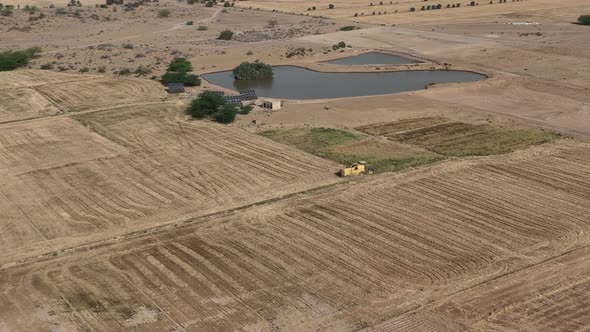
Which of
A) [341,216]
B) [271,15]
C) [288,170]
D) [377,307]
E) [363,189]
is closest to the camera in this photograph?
[377,307]

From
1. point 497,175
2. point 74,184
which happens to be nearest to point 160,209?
point 74,184

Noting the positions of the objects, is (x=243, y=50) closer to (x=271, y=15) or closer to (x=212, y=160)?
(x=271, y=15)

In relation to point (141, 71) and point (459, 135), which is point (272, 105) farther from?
point (141, 71)

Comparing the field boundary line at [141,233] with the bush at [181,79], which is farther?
the bush at [181,79]

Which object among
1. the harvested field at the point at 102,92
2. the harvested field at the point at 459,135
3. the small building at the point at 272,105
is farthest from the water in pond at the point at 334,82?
the harvested field at the point at 459,135

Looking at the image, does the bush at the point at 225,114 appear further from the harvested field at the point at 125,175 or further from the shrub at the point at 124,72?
the shrub at the point at 124,72

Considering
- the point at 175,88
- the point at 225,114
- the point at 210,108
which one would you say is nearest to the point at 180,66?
the point at 175,88
